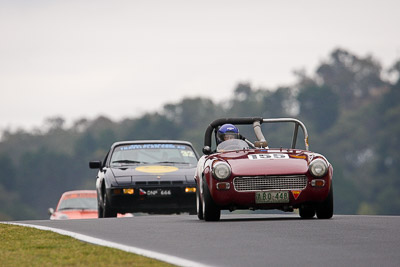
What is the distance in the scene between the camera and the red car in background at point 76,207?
2723 centimetres

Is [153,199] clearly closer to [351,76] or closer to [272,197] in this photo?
[272,197]

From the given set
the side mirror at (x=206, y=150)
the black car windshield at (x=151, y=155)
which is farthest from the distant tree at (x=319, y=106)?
the side mirror at (x=206, y=150)

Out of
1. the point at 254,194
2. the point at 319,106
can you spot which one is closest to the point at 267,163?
the point at 254,194

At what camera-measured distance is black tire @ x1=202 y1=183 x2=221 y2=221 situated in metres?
16.0

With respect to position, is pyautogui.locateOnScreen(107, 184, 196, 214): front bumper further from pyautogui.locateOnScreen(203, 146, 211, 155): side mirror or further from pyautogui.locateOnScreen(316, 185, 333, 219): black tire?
pyautogui.locateOnScreen(316, 185, 333, 219): black tire

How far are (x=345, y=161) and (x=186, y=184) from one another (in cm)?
10852

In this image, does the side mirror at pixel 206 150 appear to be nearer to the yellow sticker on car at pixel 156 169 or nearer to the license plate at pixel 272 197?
the license plate at pixel 272 197

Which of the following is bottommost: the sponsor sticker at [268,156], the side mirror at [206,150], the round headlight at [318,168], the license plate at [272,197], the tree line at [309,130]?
the tree line at [309,130]

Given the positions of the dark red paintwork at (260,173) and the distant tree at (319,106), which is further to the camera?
the distant tree at (319,106)

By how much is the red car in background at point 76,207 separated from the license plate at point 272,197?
11364 mm

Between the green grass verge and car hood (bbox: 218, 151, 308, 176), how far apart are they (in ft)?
9.60

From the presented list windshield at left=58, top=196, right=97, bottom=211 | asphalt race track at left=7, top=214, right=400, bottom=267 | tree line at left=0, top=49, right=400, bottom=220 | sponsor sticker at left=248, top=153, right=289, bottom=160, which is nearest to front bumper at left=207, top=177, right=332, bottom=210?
asphalt race track at left=7, top=214, right=400, bottom=267

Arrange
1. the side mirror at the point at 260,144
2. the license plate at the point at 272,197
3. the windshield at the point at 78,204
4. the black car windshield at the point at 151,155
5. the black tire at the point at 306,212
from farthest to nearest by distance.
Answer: the windshield at the point at 78,204 → the black car windshield at the point at 151,155 → the side mirror at the point at 260,144 → the black tire at the point at 306,212 → the license plate at the point at 272,197

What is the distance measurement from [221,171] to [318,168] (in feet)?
4.20
